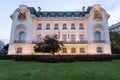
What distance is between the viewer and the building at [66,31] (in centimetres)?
4328

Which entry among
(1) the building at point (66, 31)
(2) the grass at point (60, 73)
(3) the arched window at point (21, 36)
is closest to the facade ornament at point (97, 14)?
(1) the building at point (66, 31)

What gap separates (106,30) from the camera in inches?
1750

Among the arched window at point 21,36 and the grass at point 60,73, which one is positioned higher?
the arched window at point 21,36

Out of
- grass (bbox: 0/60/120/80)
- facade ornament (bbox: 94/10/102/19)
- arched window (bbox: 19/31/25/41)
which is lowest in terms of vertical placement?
grass (bbox: 0/60/120/80)

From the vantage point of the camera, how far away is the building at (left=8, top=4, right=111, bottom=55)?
142 ft

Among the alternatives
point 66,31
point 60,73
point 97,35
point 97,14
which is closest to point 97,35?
point 97,35

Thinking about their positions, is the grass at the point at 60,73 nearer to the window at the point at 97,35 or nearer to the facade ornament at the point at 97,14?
the window at the point at 97,35

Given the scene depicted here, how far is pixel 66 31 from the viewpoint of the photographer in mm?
46188

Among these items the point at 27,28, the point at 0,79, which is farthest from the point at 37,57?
the point at 27,28

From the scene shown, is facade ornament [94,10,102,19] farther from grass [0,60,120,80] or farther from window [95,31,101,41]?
grass [0,60,120,80]

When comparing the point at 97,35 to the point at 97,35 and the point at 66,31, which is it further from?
the point at 66,31

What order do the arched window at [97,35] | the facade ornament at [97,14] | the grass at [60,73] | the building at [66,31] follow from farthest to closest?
the arched window at [97,35] → the facade ornament at [97,14] → the building at [66,31] → the grass at [60,73]

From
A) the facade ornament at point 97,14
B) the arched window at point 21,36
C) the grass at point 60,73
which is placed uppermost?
the facade ornament at point 97,14

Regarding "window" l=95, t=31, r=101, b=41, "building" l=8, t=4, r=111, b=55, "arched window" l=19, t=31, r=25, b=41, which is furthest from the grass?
"arched window" l=19, t=31, r=25, b=41
